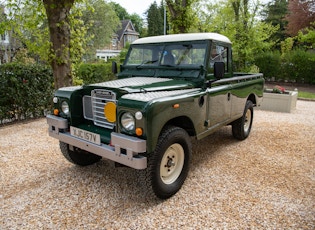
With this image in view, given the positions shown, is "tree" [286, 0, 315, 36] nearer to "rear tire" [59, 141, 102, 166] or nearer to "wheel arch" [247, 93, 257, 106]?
"wheel arch" [247, 93, 257, 106]

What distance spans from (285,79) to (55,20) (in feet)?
51.8

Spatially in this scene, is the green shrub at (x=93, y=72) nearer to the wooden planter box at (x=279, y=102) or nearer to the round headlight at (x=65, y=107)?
the wooden planter box at (x=279, y=102)

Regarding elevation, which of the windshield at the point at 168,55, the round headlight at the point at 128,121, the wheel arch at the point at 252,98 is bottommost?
the wheel arch at the point at 252,98

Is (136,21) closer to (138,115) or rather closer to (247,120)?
(247,120)

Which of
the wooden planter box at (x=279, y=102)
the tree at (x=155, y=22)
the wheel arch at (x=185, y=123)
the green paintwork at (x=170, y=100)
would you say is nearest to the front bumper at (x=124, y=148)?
the green paintwork at (x=170, y=100)

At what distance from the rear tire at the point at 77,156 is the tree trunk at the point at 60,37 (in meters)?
3.00

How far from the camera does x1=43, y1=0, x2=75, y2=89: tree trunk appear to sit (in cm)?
597

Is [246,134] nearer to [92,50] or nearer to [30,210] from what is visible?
[30,210]

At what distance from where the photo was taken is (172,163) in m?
3.33

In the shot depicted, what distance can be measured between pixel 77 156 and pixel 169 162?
5.30 ft

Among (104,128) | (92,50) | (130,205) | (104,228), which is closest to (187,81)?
(104,128)

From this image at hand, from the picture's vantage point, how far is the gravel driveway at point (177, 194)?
9.43 ft

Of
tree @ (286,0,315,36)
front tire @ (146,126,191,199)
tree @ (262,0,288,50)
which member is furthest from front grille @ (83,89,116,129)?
tree @ (262,0,288,50)

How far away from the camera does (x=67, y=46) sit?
6.34 m
